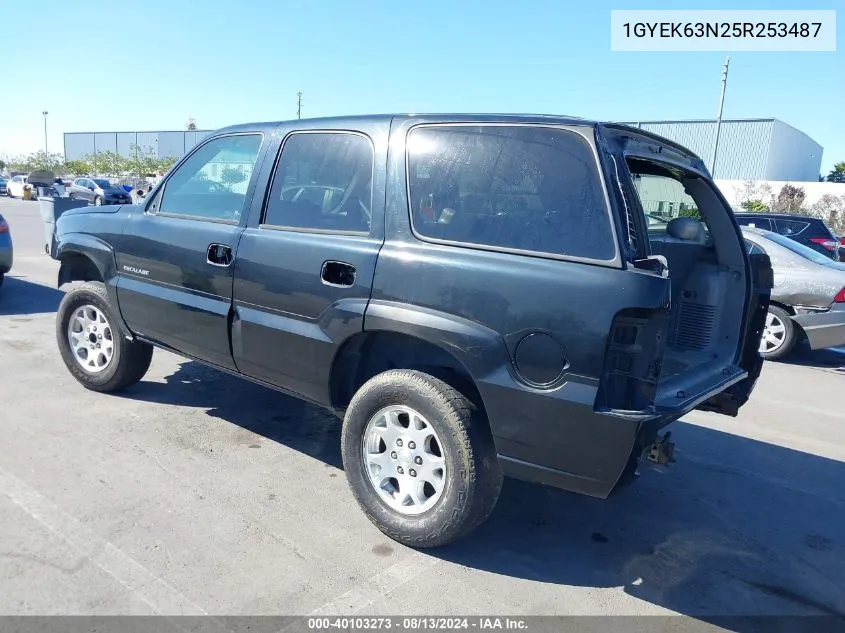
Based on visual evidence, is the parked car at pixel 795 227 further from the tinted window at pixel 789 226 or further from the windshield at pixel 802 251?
the windshield at pixel 802 251

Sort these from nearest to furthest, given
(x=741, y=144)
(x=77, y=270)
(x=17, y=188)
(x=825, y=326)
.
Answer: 1. (x=77, y=270)
2. (x=825, y=326)
3. (x=17, y=188)
4. (x=741, y=144)

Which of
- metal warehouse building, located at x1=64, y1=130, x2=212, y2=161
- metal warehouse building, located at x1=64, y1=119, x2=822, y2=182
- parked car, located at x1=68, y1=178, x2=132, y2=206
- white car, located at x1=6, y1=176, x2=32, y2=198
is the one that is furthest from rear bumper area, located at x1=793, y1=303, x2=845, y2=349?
metal warehouse building, located at x1=64, y1=130, x2=212, y2=161

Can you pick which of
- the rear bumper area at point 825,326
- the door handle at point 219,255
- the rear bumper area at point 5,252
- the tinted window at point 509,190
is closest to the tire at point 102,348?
the door handle at point 219,255

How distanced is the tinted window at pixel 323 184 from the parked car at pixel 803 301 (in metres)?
5.60

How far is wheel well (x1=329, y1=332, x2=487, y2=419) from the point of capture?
3.12m

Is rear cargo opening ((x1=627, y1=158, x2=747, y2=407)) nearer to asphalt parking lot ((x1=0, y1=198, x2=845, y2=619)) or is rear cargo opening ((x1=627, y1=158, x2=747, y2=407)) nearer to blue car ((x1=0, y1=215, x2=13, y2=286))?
asphalt parking lot ((x1=0, y1=198, x2=845, y2=619))

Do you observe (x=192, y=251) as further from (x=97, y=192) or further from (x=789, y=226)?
(x=97, y=192)

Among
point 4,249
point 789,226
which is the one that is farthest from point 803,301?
point 4,249

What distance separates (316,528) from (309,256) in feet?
4.53

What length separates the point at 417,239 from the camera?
123 inches

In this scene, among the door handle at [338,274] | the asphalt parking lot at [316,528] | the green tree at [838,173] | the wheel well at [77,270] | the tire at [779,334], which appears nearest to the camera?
the asphalt parking lot at [316,528]

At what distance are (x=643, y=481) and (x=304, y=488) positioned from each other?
2.12 metres

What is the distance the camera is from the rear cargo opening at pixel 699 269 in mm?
3861

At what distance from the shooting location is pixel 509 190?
9.66ft
